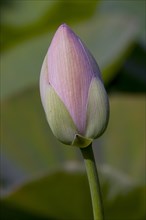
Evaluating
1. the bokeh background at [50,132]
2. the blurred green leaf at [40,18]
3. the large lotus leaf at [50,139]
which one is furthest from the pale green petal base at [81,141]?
the blurred green leaf at [40,18]

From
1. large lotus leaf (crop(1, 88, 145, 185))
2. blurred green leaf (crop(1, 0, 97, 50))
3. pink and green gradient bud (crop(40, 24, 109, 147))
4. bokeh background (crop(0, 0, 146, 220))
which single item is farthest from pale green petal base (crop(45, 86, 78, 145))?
blurred green leaf (crop(1, 0, 97, 50))

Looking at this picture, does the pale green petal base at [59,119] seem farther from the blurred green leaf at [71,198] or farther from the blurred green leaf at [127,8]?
the blurred green leaf at [127,8]

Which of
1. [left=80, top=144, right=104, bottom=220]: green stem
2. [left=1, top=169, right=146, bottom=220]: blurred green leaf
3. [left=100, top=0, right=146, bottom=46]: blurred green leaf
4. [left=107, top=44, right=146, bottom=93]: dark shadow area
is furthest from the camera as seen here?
[left=100, top=0, right=146, bottom=46]: blurred green leaf

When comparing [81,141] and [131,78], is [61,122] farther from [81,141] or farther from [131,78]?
[131,78]

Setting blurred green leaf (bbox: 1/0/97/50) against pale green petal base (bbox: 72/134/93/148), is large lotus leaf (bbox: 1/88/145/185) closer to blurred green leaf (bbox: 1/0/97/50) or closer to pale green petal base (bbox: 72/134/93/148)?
blurred green leaf (bbox: 1/0/97/50)

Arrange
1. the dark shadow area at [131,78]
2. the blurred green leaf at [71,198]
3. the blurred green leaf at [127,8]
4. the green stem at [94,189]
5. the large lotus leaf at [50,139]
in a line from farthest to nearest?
the blurred green leaf at [127,8] → the dark shadow area at [131,78] → the large lotus leaf at [50,139] → the blurred green leaf at [71,198] → the green stem at [94,189]

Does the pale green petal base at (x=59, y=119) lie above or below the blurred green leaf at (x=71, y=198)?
above

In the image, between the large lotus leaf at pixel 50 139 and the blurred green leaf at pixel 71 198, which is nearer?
the blurred green leaf at pixel 71 198
